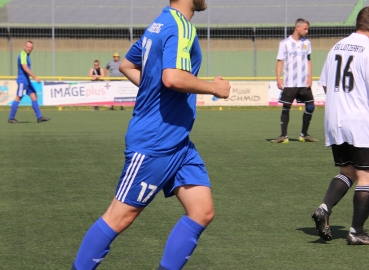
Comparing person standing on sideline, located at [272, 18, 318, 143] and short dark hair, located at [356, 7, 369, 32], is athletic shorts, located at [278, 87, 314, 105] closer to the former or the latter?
person standing on sideline, located at [272, 18, 318, 143]

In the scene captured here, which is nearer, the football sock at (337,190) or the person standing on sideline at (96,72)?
the football sock at (337,190)

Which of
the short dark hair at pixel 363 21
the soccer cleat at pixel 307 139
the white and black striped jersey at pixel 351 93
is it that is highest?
the short dark hair at pixel 363 21

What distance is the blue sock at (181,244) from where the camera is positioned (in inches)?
159

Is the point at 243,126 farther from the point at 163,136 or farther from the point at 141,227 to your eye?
the point at 163,136

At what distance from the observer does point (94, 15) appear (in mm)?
28812

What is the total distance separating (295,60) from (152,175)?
945cm

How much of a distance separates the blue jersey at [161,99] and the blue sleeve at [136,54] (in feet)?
0.66

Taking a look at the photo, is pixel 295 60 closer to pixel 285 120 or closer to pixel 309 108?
pixel 309 108

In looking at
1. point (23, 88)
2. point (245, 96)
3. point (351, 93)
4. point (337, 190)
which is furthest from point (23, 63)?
point (351, 93)

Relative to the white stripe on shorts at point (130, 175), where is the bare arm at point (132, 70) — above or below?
above

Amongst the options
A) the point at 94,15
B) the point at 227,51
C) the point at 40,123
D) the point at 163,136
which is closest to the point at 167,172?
the point at 163,136

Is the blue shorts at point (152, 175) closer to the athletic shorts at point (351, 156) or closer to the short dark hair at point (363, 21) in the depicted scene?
the athletic shorts at point (351, 156)

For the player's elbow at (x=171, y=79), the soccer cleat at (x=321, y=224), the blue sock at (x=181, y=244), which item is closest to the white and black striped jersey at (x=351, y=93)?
the soccer cleat at (x=321, y=224)

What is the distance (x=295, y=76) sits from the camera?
42.7ft
